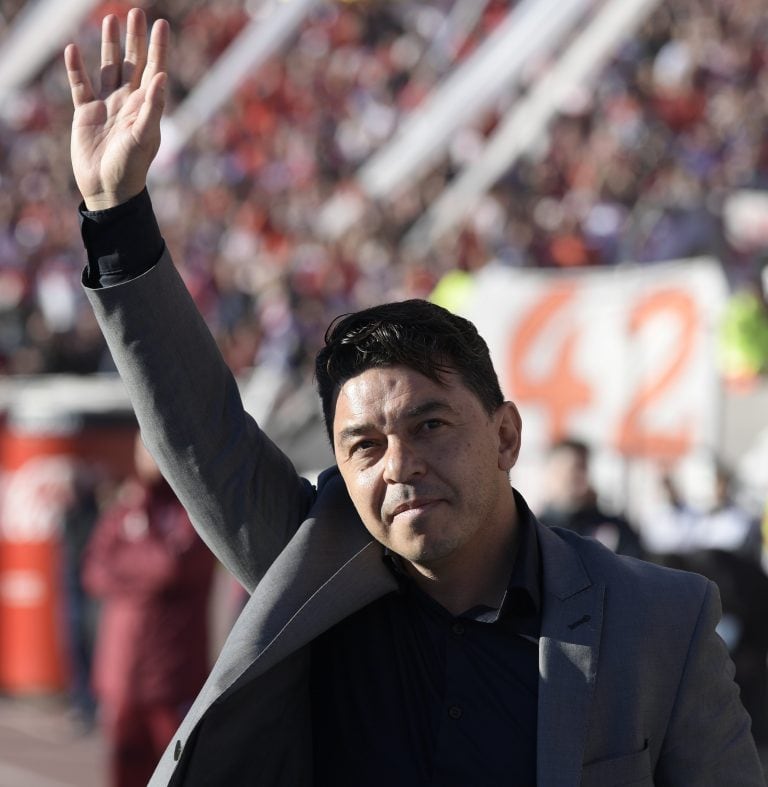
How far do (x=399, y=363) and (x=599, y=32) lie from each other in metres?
10.8

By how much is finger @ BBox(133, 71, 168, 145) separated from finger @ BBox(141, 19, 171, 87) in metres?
0.02

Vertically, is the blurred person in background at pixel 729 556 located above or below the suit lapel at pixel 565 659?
below

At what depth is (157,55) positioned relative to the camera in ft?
7.37

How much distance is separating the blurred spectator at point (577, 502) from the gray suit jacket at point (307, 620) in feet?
11.4

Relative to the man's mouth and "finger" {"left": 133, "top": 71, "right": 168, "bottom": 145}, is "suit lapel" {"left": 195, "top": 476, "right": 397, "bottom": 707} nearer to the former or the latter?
the man's mouth

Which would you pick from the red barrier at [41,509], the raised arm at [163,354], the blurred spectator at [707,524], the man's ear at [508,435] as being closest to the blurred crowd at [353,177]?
the blurred spectator at [707,524]

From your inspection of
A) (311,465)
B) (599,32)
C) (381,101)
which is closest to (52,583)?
(311,465)

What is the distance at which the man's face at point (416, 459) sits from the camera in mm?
2057

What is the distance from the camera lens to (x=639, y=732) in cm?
205

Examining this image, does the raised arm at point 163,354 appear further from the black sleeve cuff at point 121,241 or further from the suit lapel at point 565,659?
the suit lapel at point 565,659

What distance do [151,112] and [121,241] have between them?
0.19 metres

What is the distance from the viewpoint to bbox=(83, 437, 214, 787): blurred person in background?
6406 mm

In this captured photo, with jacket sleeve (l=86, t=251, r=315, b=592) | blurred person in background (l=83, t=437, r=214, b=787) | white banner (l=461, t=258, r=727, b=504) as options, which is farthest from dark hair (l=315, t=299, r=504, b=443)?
white banner (l=461, t=258, r=727, b=504)

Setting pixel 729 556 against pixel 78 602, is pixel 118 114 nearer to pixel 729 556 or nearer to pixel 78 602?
pixel 729 556
